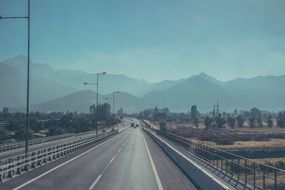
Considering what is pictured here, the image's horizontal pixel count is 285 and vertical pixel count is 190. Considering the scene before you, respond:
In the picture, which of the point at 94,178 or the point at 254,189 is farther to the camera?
the point at 94,178

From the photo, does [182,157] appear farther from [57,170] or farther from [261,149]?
[261,149]

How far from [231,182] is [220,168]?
4336 millimetres

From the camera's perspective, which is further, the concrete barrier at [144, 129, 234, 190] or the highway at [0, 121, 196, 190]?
the highway at [0, 121, 196, 190]

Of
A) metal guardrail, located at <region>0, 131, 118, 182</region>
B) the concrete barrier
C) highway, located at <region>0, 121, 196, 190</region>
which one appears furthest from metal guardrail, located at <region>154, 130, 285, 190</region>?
metal guardrail, located at <region>0, 131, 118, 182</region>

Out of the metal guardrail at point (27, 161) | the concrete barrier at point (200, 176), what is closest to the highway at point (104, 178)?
the concrete barrier at point (200, 176)

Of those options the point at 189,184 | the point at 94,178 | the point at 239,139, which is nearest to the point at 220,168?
the point at 189,184

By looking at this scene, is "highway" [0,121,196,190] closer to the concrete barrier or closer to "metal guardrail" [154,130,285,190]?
the concrete barrier


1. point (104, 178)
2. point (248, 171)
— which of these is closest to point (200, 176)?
point (248, 171)

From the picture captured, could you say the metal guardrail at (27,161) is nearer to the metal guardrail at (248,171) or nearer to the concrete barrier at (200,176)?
the concrete barrier at (200,176)

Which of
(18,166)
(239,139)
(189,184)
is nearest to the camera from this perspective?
(189,184)

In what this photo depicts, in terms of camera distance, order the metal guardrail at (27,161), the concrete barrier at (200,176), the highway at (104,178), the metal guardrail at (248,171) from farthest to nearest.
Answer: the metal guardrail at (27,161), the highway at (104,178), the concrete barrier at (200,176), the metal guardrail at (248,171)

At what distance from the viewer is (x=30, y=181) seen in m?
24.0

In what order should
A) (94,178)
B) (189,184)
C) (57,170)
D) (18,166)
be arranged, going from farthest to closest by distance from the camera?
(57,170) < (18,166) < (94,178) < (189,184)

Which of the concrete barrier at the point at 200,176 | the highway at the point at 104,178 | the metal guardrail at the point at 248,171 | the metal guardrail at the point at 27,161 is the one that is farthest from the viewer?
the metal guardrail at the point at 27,161
